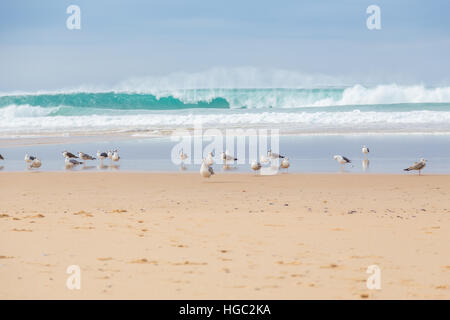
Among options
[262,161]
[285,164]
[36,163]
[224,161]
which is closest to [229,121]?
[262,161]

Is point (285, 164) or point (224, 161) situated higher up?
point (285, 164)

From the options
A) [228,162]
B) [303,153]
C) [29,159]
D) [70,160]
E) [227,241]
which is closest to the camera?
[227,241]

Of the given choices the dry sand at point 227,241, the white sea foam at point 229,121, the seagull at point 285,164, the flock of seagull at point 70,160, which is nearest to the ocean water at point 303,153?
the flock of seagull at point 70,160

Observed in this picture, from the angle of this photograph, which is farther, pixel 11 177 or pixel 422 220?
pixel 11 177

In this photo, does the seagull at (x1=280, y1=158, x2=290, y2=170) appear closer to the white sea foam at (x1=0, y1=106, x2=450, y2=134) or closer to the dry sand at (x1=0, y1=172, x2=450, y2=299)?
the dry sand at (x1=0, y1=172, x2=450, y2=299)

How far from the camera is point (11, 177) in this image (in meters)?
15.4

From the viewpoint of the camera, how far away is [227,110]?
58.3 metres

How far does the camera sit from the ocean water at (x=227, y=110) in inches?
1531

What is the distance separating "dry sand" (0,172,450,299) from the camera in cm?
553

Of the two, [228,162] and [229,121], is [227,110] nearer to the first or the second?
[229,121]

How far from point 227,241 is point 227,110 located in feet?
168
